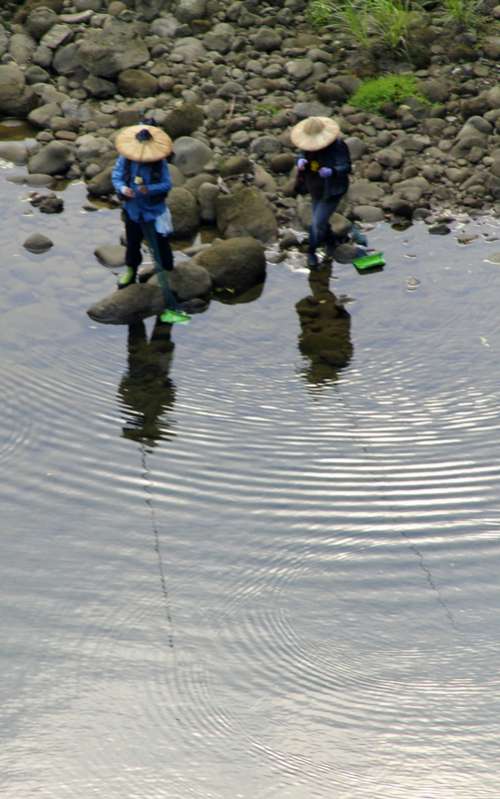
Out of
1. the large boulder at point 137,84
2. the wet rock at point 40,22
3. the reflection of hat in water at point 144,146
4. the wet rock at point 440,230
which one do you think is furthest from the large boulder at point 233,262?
the wet rock at point 40,22

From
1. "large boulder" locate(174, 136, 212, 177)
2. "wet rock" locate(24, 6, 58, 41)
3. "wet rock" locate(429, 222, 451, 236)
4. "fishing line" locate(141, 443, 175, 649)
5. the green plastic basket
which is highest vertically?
"wet rock" locate(24, 6, 58, 41)

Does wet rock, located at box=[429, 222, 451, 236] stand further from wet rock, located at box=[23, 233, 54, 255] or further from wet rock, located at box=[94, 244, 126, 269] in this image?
wet rock, located at box=[23, 233, 54, 255]

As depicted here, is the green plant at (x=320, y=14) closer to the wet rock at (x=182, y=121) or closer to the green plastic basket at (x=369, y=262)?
the wet rock at (x=182, y=121)

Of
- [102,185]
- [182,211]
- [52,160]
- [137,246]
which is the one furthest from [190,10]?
[137,246]

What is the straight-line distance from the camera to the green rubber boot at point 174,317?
10742 mm

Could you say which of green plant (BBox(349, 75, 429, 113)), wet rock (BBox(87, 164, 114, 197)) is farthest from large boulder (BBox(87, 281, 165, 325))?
green plant (BBox(349, 75, 429, 113))

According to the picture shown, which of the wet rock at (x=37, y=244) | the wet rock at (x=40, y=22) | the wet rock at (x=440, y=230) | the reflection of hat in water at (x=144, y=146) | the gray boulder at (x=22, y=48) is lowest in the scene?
the wet rock at (x=37, y=244)

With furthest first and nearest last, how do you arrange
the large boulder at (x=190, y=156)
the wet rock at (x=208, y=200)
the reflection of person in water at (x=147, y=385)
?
the large boulder at (x=190, y=156) < the wet rock at (x=208, y=200) < the reflection of person in water at (x=147, y=385)

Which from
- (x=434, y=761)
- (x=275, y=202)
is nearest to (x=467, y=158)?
(x=275, y=202)

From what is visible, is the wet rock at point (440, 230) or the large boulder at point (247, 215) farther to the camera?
the wet rock at point (440, 230)

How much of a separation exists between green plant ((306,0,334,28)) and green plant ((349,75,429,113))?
175cm

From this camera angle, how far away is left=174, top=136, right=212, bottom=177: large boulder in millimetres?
13250

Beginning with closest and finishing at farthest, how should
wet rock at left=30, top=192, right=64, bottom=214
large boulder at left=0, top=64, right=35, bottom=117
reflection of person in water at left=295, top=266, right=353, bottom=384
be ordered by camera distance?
reflection of person in water at left=295, top=266, right=353, bottom=384, wet rock at left=30, top=192, right=64, bottom=214, large boulder at left=0, top=64, right=35, bottom=117

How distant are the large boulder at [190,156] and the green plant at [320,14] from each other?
3.44 meters
